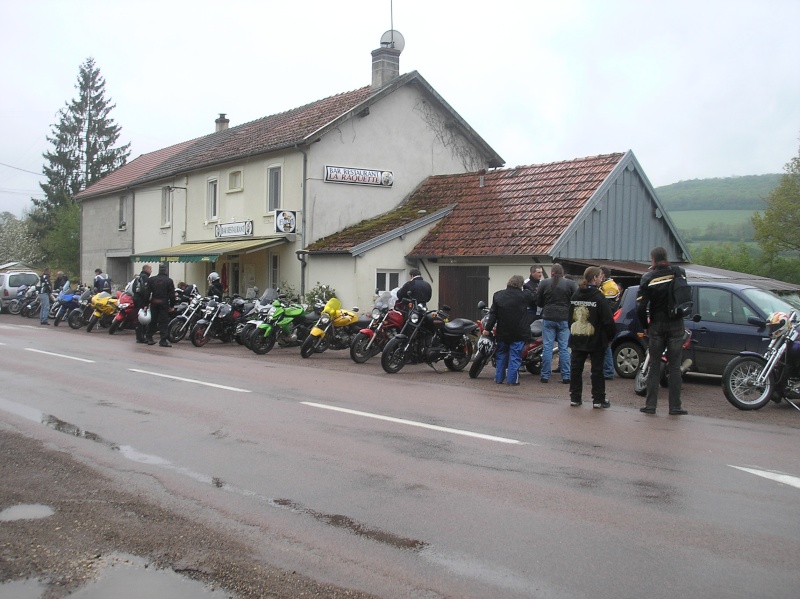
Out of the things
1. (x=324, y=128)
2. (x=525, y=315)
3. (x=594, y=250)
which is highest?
(x=324, y=128)

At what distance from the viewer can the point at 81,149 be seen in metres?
65.2

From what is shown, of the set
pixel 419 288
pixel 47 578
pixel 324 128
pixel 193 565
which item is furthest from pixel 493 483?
pixel 324 128

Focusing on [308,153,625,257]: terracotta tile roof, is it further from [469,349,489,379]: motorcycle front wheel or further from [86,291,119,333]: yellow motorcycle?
[469,349,489,379]: motorcycle front wheel

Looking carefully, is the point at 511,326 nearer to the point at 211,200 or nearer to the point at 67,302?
the point at 67,302

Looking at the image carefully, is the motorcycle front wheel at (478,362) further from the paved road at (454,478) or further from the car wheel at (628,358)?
the car wheel at (628,358)

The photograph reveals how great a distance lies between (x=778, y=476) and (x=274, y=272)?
2196 centimetres

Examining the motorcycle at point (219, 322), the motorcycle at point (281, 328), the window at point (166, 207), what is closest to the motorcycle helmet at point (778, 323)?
the motorcycle at point (281, 328)

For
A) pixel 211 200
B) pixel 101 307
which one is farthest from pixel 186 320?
pixel 211 200

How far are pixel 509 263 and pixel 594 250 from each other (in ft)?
7.26

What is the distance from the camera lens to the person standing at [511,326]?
12758 mm

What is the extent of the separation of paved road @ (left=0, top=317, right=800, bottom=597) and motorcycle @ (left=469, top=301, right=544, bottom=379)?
126 centimetres

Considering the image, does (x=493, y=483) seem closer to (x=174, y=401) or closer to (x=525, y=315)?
(x=174, y=401)

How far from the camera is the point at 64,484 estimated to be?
652 centimetres

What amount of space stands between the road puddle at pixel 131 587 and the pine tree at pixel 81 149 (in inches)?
2537
